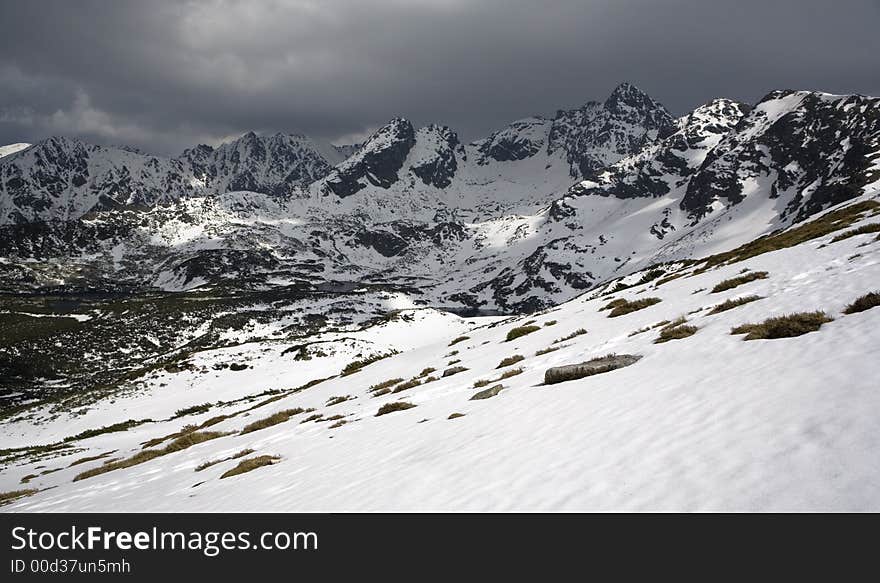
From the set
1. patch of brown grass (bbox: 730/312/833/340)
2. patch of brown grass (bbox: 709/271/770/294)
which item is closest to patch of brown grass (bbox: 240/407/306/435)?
patch of brown grass (bbox: 730/312/833/340)

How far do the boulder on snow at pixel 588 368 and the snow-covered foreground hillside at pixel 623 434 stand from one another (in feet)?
1.65

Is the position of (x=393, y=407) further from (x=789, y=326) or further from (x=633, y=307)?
(x=633, y=307)

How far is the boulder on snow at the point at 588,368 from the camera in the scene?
13297mm

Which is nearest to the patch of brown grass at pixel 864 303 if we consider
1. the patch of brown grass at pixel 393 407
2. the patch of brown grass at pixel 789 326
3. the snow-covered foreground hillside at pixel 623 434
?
the snow-covered foreground hillside at pixel 623 434

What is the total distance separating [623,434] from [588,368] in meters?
5.79

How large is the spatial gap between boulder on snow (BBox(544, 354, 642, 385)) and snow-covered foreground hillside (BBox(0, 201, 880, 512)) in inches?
19.8

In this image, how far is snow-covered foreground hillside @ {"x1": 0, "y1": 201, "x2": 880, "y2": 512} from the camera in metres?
5.62

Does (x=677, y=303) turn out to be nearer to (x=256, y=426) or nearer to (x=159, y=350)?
(x=256, y=426)

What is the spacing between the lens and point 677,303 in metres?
22.1

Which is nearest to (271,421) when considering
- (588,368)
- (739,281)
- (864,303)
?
(588,368)

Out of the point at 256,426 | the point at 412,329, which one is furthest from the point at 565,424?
the point at 412,329

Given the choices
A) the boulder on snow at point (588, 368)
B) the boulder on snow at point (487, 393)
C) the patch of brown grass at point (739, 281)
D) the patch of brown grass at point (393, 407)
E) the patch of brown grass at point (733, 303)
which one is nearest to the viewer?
the boulder on snow at point (588, 368)

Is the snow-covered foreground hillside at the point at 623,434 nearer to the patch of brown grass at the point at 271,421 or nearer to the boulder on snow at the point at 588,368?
the patch of brown grass at the point at 271,421
